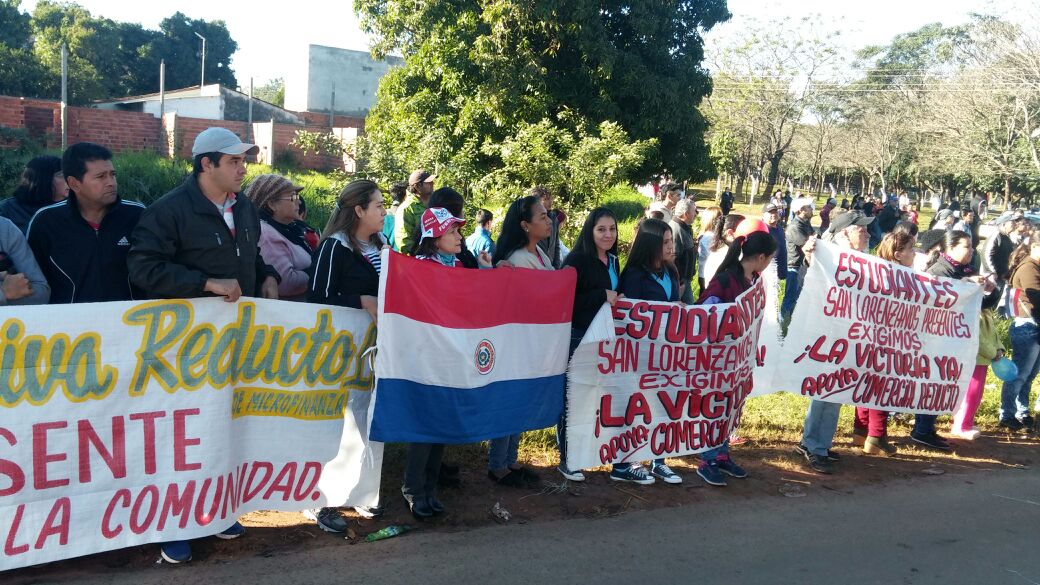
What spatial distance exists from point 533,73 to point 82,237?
12.9 metres

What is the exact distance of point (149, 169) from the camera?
591 inches

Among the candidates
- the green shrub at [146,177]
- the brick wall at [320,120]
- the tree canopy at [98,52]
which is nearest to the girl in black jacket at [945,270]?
the green shrub at [146,177]

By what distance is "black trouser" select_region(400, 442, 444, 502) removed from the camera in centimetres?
468

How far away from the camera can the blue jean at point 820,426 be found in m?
6.43

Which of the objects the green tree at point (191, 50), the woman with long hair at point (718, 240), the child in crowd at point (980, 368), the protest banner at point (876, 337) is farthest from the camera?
the green tree at point (191, 50)

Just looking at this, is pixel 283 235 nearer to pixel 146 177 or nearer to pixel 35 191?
pixel 35 191

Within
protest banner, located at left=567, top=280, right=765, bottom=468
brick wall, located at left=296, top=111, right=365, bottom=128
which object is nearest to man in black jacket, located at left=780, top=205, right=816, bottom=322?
protest banner, located at left=567, top=280, right=765, bottom=468

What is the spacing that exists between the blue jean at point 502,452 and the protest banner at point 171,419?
917 mm

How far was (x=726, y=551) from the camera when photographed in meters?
4.75

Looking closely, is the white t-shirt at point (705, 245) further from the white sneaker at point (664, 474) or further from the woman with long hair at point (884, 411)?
the white sneaker at point (664, 474)

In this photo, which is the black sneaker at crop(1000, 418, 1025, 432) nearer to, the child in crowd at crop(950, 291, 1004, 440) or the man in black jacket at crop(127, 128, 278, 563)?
the child in crowd at crop(950, 291, 1004, 440)

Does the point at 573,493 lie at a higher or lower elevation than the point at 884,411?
lower

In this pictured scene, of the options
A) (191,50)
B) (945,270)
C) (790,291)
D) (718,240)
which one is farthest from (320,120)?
(945,270)

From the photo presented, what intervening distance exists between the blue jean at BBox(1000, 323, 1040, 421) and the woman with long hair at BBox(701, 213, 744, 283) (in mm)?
2759
